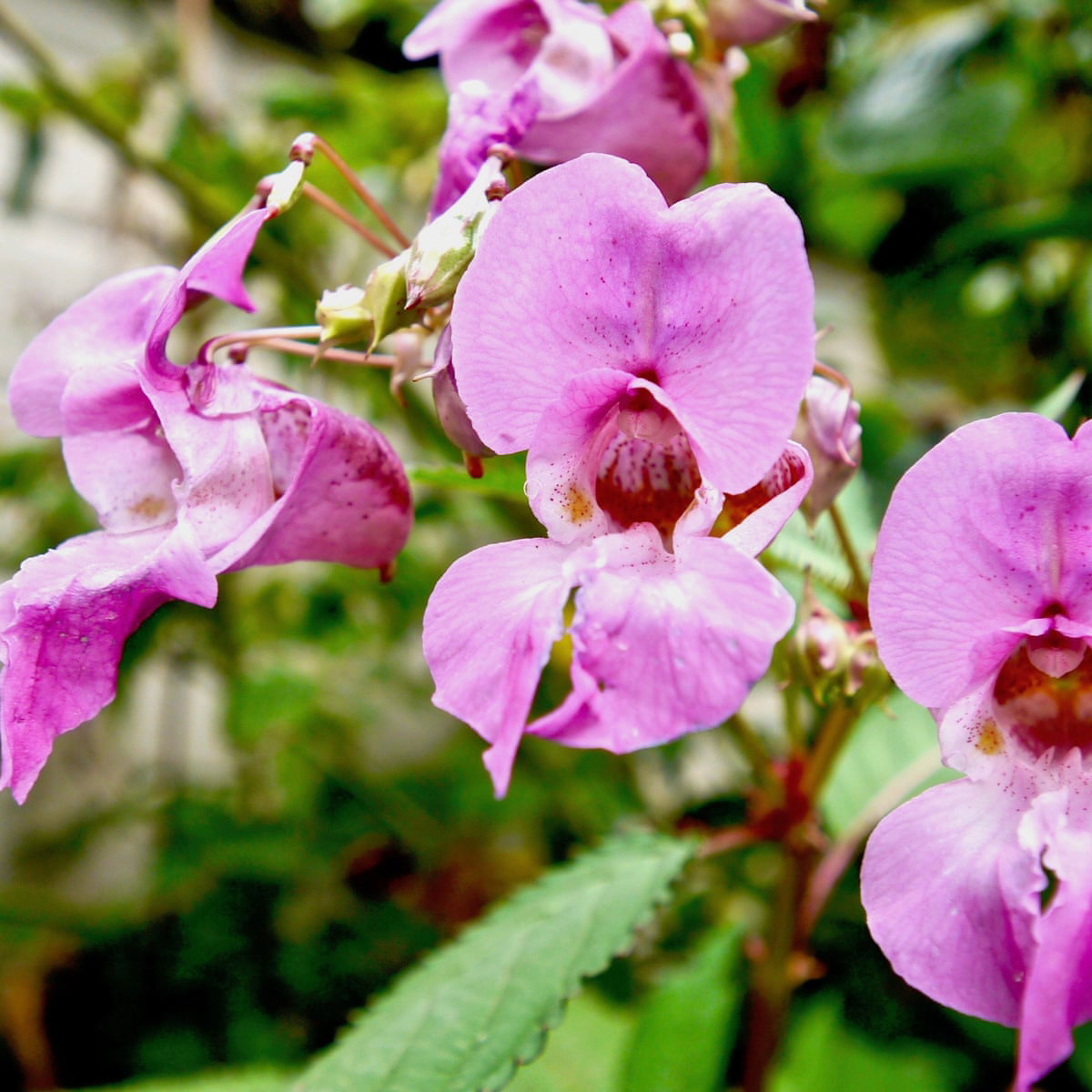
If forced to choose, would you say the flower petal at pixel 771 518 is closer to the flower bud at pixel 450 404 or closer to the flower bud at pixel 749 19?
the flower bud at pixel 450 404

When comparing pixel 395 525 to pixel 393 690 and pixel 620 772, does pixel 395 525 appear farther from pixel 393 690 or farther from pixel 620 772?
pixel 393 690

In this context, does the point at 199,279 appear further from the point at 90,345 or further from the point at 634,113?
the point at 634,113

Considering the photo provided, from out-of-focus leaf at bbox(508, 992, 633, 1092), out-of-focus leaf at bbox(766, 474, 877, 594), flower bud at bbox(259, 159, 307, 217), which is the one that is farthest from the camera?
out-of-focus leaf at bbox(508, 992, 633, 1092)

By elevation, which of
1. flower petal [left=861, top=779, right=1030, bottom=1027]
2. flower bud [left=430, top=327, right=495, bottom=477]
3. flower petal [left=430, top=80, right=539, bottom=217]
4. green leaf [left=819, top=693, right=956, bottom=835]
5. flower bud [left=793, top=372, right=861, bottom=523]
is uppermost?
flower petal [left=430, top=80, right=539, bottom=217]

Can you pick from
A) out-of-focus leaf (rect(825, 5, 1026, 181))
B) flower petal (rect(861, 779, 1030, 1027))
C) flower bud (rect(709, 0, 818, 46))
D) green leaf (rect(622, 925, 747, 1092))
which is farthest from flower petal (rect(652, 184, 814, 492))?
out-of-focus leaf (rect(825, 5, 1026, 181))

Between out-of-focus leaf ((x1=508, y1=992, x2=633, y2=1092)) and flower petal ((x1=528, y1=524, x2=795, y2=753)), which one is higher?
flower petal ((x1=528, y1=524, x2=795, y2=753))

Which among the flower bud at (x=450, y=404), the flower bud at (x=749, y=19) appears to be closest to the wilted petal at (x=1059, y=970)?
the flower bud at (x=450, y=404)

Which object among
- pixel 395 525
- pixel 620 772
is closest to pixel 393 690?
pixel 620 772

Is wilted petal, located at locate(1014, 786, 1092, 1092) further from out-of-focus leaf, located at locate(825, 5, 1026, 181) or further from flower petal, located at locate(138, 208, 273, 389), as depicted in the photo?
out-of-focus leaf, located at locate(825, 5, 1026, 181)
